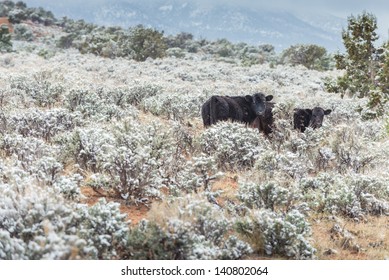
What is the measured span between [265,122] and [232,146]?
3.97 metres

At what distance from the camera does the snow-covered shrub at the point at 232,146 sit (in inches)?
380

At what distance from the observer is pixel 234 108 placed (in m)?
13.1

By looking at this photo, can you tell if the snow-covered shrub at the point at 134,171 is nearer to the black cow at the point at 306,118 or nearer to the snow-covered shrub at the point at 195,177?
the snow-covered shrub at the point at 195,177

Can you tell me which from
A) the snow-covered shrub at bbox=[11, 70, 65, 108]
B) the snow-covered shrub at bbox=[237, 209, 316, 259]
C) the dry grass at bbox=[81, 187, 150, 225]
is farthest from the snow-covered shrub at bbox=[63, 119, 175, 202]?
the snow-covered shrub at bbox=[11, 70, 65, 108]

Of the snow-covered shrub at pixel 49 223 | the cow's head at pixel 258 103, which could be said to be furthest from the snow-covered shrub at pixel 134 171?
the cow's head at pixel 258 103

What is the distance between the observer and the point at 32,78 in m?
19.2

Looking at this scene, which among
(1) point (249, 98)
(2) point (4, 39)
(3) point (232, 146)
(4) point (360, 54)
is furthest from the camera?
(2) point (4, 39)

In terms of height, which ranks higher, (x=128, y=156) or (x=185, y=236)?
(x=128, y=156)

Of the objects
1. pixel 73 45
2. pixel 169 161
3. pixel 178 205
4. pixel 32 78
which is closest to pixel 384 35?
pixel 32 78

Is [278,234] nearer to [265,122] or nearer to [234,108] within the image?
[234,108]

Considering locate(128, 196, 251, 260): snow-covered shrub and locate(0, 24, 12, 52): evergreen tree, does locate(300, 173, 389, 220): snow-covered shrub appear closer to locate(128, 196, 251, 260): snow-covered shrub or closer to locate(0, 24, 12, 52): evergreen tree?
locate(128, 196, 251, 260): snow-covered shrub

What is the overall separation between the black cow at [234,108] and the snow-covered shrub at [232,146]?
2.16m

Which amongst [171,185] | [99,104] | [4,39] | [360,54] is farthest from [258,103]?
[4,39]
